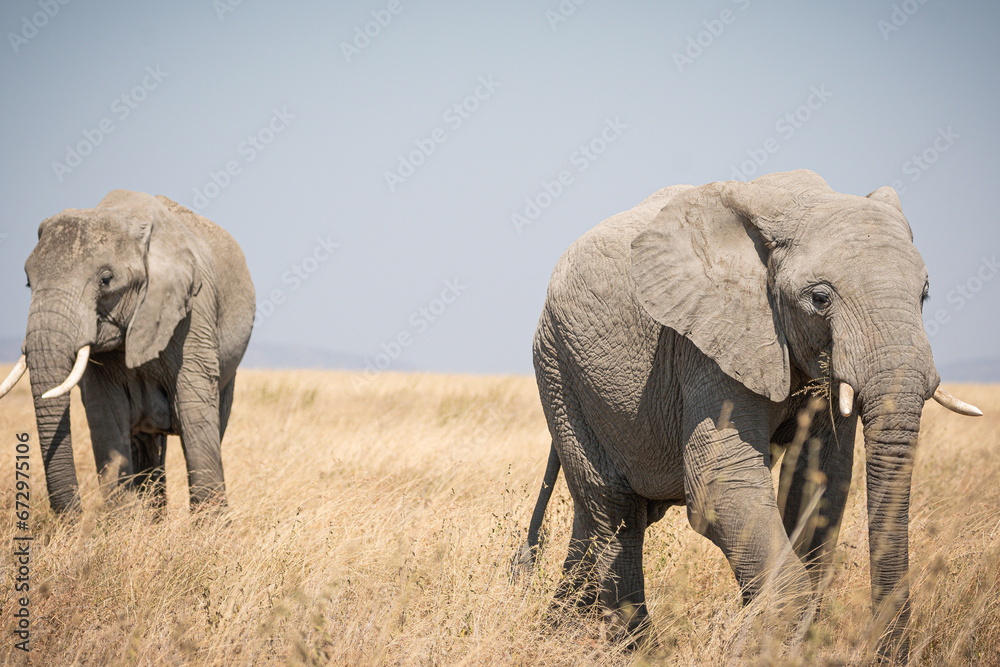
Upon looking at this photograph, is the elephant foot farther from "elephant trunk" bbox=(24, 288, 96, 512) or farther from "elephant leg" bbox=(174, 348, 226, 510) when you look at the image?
"elephant trunk" bbox=(24, 288, 96, 512)

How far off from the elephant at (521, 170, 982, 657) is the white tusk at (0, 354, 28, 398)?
13.3 ft

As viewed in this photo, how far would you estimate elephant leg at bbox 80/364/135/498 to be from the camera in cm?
667

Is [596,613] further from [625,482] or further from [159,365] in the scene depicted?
[159,365]

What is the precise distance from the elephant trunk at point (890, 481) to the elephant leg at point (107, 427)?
545 centimetres

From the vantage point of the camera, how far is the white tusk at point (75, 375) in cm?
614

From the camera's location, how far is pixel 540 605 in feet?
14.9

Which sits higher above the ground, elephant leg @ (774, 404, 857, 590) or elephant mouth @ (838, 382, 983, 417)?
elephant mouth @ (838, 382, 983, 417)

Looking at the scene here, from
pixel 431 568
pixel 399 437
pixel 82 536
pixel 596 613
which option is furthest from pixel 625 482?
pixel 399 437

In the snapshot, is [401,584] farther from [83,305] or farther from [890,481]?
[83,305]

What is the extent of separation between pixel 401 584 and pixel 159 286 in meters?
3.58

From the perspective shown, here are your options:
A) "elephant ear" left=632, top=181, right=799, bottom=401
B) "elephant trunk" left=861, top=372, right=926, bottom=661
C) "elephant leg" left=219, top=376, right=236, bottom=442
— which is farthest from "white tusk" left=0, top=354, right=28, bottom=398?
"elephant trunk" left=861, top=372, right=926, bottom=661

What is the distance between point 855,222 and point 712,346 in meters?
0.82

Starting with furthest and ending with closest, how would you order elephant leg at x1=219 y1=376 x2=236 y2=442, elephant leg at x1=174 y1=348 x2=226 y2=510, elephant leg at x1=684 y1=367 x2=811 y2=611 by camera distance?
elephant leg at x1=219 y1=376 x2=236 y2=442, elephant leg at x1=174 y1=348 x2=226 y2=510, elephant leg at x1=684 y1=367 x2=811 y2=611

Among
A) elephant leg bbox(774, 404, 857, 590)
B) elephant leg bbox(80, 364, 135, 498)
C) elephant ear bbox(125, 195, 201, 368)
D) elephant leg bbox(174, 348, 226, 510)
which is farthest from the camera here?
elephant leg bbox(174, 348, 226, 510)
